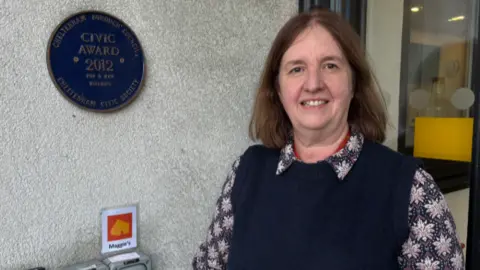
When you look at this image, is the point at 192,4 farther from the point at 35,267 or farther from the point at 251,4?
the point at 35,267

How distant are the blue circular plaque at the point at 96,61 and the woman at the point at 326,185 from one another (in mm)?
573

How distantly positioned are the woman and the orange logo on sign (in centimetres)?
39

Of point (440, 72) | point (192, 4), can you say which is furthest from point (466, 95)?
point (192, 4)

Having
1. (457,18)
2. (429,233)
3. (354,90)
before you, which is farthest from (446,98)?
(429,233)

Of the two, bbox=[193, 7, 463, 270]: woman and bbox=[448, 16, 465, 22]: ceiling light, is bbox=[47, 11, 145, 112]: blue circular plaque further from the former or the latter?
bbox=[448, 16, 465, 22]: ceiling light

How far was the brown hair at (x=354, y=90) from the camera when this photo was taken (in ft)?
4.50

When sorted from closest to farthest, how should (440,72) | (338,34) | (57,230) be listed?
(338,34)
(57,230)
(440,72)

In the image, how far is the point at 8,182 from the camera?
1456 millimetres

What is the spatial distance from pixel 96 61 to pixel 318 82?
2.95 ft

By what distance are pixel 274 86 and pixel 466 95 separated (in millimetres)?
911

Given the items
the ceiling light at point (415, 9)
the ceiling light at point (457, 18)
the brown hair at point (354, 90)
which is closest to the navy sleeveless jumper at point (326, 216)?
the brown hair at point (354, 90)

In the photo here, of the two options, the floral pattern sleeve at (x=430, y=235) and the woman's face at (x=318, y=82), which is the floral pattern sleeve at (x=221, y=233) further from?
the floral pattern sleeve at (x=430, y=235)

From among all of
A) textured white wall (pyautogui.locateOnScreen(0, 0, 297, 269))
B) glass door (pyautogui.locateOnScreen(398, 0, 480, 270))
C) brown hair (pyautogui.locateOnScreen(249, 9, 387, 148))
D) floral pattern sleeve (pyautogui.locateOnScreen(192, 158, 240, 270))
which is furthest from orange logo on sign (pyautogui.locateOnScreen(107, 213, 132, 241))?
glass door (pyautogui.locateOnScreen(398, 0, 480, 270))

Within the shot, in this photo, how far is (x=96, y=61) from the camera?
160cm
